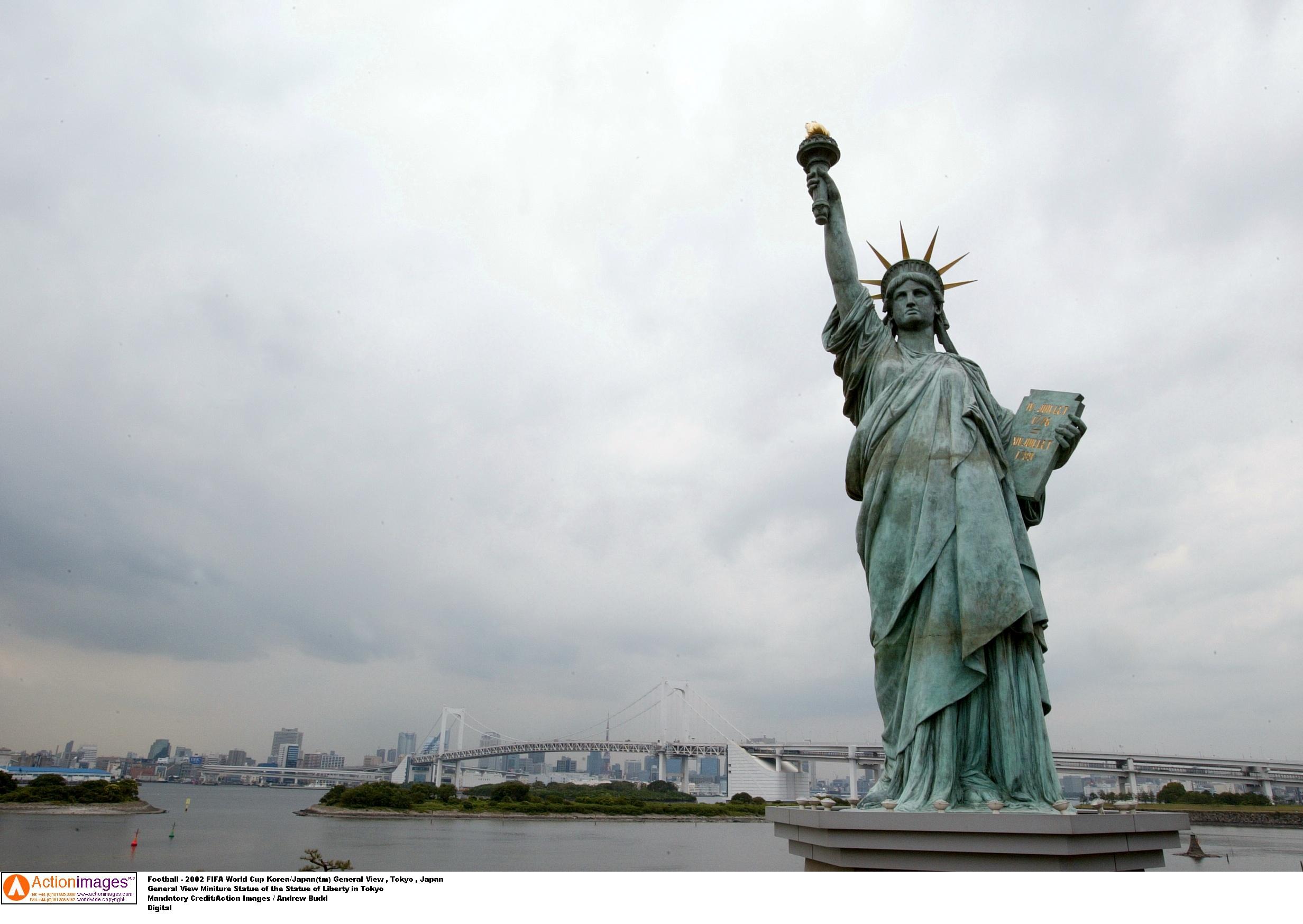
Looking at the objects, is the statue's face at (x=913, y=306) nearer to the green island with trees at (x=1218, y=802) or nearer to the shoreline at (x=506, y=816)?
the shoreline at (x=506, y=816)

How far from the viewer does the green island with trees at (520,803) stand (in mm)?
49156

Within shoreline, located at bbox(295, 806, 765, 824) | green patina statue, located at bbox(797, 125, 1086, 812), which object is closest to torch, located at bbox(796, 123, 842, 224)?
green patina statue, located at bbox(797, 125, 1086, 812)

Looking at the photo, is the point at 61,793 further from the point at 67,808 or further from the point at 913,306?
the point at 913,306

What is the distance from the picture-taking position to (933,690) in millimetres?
5754

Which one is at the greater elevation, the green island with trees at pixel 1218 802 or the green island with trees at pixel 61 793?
the green island with trees at pixel 1218 802

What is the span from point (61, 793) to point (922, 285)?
56.6 meters

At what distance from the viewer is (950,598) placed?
19.5 ft

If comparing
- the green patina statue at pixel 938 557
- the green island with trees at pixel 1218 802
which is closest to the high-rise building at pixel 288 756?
the green island with trees at pixel 1218 802

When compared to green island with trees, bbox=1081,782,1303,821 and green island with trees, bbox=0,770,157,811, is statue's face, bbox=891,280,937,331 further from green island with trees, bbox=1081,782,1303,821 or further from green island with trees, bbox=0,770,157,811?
green island with trees, bbox=0,770,157,811

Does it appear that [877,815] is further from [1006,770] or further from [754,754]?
[754,754]

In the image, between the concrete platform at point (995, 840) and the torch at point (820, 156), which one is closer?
the concrete platform at point (995, 840)

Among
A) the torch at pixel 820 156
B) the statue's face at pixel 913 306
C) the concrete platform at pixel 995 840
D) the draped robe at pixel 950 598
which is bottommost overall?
the concrete platform at pixel 995 840

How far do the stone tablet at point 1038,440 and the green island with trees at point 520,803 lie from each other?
44460mm

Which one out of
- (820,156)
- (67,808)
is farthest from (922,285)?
(67,808)
